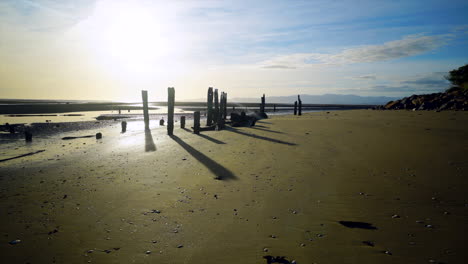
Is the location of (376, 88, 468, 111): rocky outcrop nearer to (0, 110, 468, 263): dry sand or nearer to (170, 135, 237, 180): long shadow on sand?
(0, 110, 468, 263): dry sand

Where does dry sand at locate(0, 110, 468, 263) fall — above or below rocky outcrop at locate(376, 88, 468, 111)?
below

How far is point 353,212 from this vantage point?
419 cm

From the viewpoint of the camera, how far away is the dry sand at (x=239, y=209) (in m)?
3.17

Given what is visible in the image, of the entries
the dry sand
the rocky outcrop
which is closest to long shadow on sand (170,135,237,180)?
the dry sand

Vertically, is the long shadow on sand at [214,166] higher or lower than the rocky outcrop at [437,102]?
lower

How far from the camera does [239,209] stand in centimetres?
445

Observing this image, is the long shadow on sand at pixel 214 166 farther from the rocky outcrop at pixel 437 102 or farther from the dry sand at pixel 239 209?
the rocky outcrop at pixel 437 102

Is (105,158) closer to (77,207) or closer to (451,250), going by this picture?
(77,207)

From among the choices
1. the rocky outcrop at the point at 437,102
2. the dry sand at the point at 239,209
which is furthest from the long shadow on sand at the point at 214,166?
the rocky outcrop at the point at 437,102

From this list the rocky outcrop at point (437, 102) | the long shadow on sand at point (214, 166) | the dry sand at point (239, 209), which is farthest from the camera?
the rocky outcrop at point (437, 102)

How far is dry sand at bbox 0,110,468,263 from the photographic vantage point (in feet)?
10.4

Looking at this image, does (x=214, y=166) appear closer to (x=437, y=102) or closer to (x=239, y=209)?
(x=239, y=209)

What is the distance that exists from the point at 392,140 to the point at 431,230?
27.9 ft

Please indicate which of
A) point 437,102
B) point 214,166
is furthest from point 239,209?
point 437,102
